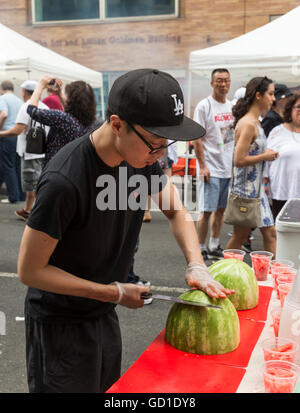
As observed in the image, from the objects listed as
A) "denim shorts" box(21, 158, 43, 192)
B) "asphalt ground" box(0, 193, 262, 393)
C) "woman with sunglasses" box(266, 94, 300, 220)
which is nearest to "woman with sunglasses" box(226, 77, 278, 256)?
"woman with sunglasses" box(266, 94, 300, 220)

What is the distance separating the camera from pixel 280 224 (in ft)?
9.99

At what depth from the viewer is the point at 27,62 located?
832 cm

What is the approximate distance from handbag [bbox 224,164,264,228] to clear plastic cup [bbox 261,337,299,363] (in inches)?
104

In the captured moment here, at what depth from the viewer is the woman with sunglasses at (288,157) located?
4.58 metres

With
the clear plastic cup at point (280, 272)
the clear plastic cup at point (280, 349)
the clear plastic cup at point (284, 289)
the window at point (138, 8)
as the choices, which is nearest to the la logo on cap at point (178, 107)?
the clear plastic cup at point (280, 349)

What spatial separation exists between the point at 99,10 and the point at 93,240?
53.7ft

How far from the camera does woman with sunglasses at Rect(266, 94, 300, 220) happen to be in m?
4.58

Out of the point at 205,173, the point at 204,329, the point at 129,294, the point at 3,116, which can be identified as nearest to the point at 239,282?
the point at 204,329

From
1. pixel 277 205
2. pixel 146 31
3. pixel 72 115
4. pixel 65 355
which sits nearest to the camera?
pixel 65 355

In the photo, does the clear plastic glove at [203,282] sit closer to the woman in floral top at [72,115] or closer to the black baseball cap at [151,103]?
the black baseball cap at [151,103]

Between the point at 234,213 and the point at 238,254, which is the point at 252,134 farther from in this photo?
the point at 238,254

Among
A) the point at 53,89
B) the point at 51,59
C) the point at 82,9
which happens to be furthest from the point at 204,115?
the point at 82,9

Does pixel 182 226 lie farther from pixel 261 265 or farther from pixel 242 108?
pixel 242 108

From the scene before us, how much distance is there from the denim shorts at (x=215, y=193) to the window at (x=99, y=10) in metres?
11.9
